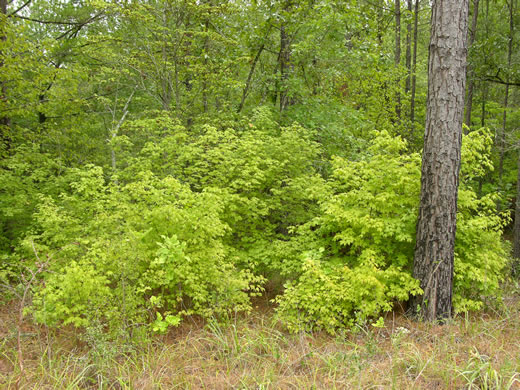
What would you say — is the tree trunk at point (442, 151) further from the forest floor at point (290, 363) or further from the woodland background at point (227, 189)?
the forest floor at point (290, 363)

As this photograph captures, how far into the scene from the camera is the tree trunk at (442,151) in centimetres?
445

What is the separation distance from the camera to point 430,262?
4562 millimetres

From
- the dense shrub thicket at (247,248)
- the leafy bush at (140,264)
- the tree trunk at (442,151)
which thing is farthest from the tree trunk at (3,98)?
the tree trunk at (442,151)

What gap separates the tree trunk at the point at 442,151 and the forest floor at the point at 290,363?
484mm

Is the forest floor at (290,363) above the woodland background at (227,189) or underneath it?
underneath

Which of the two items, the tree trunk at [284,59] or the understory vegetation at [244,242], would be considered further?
the tree trunk at [284,59]

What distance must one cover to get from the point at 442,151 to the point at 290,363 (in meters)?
2.93

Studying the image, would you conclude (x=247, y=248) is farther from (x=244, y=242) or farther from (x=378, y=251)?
(x=378, y=251)

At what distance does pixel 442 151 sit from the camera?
4484mm

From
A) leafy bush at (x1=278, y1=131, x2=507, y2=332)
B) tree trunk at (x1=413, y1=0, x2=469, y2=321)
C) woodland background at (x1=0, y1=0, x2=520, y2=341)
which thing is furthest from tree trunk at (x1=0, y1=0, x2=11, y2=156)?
tree trunk at (x1=413, y1=0, x2=469, y2=321)

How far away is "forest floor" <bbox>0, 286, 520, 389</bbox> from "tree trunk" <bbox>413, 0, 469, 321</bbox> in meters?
0.48

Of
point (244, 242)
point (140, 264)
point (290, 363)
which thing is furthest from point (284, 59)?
point (290, 363)

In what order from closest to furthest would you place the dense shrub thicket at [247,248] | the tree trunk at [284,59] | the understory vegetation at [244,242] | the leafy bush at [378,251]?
the understory vegetation at [244,242]
the dense shrub thicket at [247,248]
the leafy bush at [378,251]
the tree trunk at [284,59]

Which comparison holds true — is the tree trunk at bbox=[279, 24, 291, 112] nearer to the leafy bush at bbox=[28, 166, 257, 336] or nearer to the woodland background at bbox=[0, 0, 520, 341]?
the woodland background at bbox=[0, 0, 520, 341]
